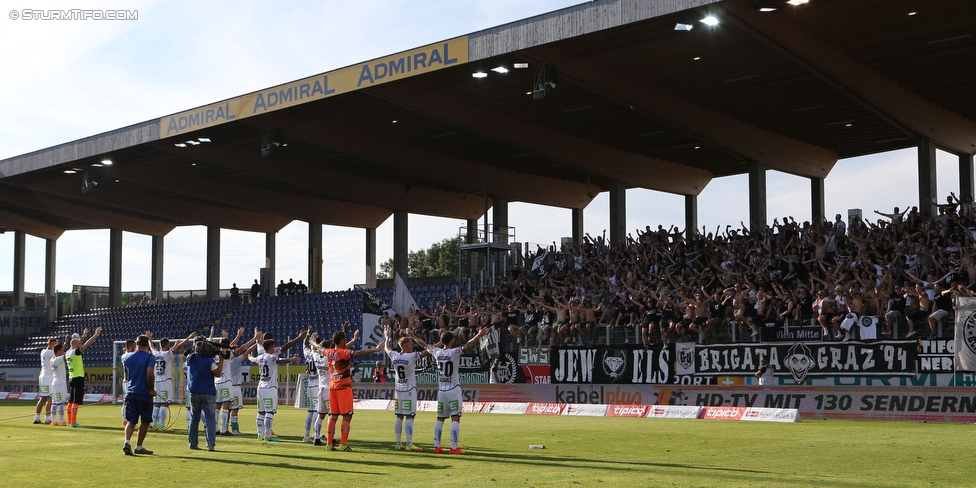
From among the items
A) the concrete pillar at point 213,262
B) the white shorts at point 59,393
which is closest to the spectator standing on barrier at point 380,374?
the white shorts at point 59,393

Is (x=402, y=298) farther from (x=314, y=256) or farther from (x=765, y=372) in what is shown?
(x=765, y=372)

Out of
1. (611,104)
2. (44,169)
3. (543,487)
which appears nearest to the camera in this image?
(543,487)

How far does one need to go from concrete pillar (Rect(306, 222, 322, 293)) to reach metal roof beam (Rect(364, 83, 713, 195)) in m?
20.7

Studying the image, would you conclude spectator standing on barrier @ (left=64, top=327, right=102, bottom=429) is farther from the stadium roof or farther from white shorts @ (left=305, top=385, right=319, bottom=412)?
the stadium roof

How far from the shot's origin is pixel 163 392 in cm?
2191

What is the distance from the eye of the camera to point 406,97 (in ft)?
108

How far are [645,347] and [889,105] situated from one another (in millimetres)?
11880

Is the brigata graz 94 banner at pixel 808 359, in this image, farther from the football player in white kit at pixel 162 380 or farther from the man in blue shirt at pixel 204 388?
the man in blue shirt at pixel 204 388

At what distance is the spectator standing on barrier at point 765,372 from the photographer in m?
25.8

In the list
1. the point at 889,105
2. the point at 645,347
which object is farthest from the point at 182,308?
the point at 889,105

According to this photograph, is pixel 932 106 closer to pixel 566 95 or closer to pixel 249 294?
pixel 566 95

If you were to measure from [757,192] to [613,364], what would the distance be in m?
12.9

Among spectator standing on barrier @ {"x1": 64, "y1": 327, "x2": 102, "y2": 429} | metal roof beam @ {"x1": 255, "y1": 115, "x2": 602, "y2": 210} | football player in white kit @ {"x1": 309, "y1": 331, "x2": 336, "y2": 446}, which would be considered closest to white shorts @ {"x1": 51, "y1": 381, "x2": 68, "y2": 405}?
spectator standing on barrier @ {"x1": 64, "y1": 327, "x2": 102, "y2": 429}

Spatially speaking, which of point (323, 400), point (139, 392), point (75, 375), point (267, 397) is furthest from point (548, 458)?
point (75, 375)
